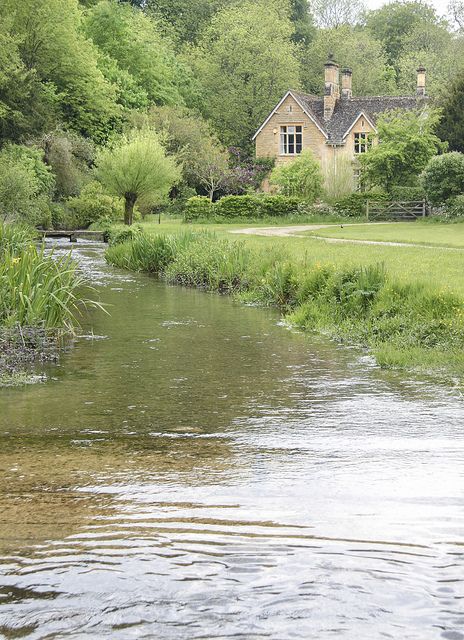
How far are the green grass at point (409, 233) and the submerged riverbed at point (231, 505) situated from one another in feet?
59.5

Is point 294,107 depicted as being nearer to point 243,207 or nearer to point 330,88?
point 330,88

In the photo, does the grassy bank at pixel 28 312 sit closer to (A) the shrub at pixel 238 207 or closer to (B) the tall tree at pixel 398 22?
(A) the shrub at pixel 238 207

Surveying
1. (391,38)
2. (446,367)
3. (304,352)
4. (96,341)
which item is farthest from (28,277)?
Result: (391,38)

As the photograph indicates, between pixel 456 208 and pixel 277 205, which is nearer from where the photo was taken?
pixel 456 208

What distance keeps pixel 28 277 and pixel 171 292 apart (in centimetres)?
937

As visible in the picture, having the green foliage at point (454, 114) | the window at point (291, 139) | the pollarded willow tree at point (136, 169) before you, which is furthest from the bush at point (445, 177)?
the window at point (291, 139)

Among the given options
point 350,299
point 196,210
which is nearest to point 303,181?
point 196,210

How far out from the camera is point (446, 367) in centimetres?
1161

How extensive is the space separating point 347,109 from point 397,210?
65.2 ft

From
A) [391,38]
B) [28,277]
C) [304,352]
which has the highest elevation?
[391,38]

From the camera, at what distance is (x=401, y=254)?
23391mm

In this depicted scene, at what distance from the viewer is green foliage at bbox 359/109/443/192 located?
159 feet

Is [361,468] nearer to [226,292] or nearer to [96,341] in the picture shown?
[96,341]

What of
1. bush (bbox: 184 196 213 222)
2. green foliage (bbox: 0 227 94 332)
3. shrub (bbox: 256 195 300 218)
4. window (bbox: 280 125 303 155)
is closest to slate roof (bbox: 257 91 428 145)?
window (bbox: 280 125 303 155)
